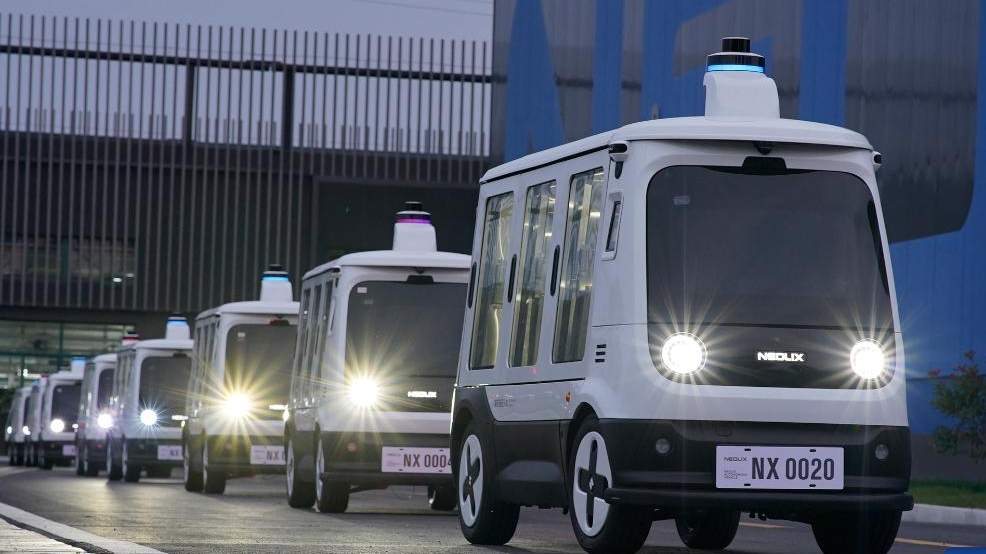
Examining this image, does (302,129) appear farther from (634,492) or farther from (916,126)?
(634,492)

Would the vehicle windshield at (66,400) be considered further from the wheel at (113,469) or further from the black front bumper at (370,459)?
the black front bumper at (370,459)

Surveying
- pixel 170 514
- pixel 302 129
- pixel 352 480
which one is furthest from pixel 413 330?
pixel 302 129

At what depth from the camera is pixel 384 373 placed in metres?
19.0

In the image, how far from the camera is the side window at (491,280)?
525 inches

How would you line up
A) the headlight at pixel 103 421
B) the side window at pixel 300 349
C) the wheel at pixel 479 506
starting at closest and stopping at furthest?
the wheel at pixel 479 506 < the side window at pixel 300 349 < the headlight at pixel 103 421

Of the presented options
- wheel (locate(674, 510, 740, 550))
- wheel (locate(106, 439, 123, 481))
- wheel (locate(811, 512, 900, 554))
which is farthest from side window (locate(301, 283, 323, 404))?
wheel (locate(106, 439, 123, 481))

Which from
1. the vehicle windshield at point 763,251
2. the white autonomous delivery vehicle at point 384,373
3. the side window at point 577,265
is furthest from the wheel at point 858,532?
the white autonomous delivery vehicle at point 384,373

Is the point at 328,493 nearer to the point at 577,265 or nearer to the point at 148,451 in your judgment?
the point at 577,265

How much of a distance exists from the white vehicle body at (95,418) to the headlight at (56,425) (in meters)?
6.74

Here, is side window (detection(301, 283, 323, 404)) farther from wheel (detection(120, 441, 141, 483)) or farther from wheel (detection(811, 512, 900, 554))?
wheel (detection(120, 441, 141, 483))

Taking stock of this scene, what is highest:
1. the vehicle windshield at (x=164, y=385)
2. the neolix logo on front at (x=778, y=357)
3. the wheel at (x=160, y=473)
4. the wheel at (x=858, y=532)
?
the vehicle windshield at (x=164, y=385)

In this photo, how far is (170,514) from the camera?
18.4m

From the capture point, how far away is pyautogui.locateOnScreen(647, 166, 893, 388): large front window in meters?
10.8

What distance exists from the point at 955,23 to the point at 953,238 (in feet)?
9.38
